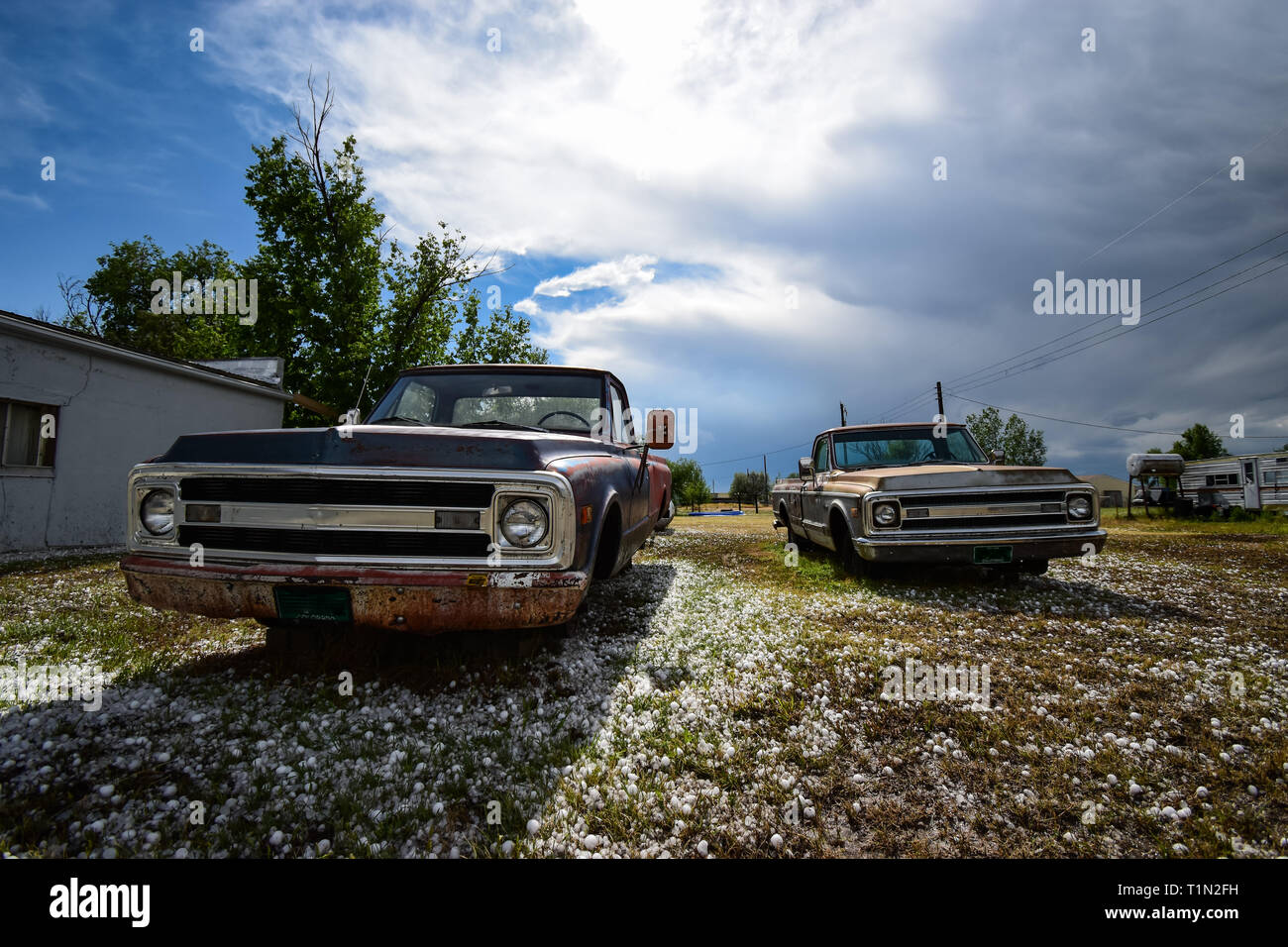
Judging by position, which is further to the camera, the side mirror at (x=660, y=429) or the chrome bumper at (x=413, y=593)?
the side mirror at (x=660, y=429)

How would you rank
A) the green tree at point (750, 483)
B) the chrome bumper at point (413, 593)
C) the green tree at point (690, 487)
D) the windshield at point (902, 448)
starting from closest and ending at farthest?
the chrome bumper at point (413, 593) < the windshield at point (902, 448) < the green tree at point (690, 487) < the green tree at point (750, 483)

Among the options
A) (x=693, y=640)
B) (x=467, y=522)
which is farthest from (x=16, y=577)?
(x=693, y=640)

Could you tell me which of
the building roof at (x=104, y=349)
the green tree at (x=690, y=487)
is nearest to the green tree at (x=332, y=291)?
the building roof at (x=104, y=349)

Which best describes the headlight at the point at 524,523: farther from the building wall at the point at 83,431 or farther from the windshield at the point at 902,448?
the building wall at the point at 83,431

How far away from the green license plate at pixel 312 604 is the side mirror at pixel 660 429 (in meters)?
2.43

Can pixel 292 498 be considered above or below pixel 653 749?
above

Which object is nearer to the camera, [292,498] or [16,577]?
[292,498]

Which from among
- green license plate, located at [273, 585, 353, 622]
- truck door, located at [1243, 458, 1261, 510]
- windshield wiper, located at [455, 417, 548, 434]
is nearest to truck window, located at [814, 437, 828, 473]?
windshield wiper, located at [455, 417, 548, 434]

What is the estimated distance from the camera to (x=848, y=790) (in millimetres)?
2170

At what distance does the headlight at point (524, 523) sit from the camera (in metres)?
2.72

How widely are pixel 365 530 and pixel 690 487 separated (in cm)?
5776

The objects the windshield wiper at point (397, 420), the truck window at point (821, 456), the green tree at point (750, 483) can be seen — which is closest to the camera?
the windshield wiper at point (397, 420)
